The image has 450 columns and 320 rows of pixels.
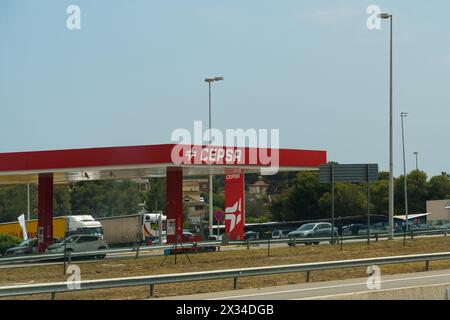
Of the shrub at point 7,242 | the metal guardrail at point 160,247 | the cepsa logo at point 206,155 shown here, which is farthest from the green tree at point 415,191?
the cepsa logo at point 206,155

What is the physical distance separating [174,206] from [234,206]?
6.92 meters

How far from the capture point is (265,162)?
4562 centimetres

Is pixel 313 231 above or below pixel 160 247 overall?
above

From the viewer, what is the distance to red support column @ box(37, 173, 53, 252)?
47188 mm

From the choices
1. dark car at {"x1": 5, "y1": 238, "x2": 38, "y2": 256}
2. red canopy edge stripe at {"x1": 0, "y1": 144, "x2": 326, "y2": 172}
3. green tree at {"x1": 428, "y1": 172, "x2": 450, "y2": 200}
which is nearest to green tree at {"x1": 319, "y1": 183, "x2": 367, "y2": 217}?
green tree at {"x1": 428, "y1": 172, "x2": 450, "y2": 200}

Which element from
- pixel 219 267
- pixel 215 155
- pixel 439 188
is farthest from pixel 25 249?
pixel 439 188

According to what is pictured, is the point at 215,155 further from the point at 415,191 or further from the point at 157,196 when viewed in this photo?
the point at 157,196

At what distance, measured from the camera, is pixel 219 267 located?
29.1 meters

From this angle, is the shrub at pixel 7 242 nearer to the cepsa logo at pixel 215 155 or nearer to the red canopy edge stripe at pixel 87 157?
the red canopy edge stripe at pixel 87 157

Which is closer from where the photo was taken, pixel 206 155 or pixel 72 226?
pixel 206 155
